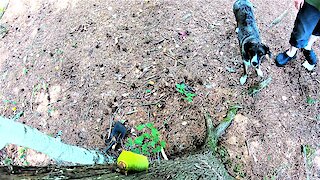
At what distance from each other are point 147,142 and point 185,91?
2.41ft

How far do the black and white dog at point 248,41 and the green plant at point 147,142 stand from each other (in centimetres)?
116

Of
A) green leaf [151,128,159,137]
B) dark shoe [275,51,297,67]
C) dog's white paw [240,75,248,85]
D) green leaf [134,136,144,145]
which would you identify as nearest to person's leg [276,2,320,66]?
dark shoe [275,51,297,67]

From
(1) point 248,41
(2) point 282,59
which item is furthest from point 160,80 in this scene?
(2) point 282,59

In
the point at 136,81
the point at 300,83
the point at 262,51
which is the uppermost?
the point at 262,51

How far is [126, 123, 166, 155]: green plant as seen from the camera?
318 cm

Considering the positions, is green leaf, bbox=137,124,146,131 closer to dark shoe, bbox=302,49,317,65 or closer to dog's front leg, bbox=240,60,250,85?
dog's front leg, bbox=240,60,250,85

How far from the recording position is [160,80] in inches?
144

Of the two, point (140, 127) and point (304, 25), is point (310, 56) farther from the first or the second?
point (140, 127)

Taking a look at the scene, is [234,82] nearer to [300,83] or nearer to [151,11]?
[300,83]

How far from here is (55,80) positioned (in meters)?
3.86

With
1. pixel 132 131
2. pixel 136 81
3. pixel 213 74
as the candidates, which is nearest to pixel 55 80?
pixel 136 81

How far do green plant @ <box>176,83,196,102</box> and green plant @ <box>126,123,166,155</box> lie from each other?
50cm

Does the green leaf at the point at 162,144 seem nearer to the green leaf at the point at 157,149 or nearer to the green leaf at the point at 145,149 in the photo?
the green leaf at the point at 157,149

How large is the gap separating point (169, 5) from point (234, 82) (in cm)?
155
